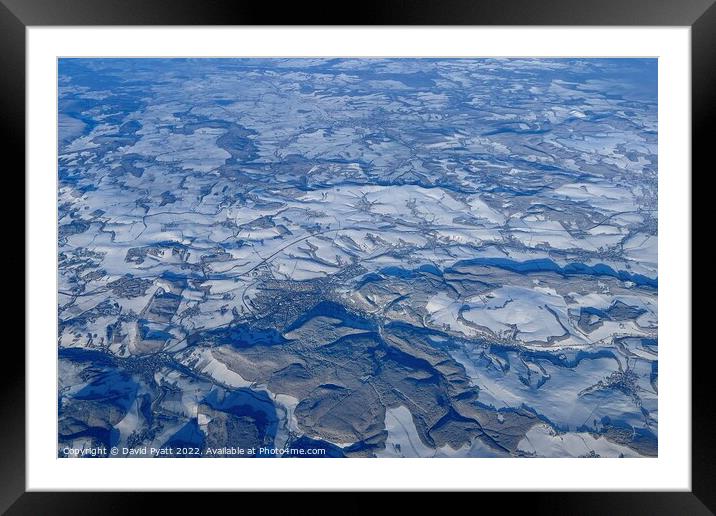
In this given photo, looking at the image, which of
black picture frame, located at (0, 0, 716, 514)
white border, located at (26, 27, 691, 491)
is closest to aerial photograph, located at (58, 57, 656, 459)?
white border, located at (26, 27, 691, 491)

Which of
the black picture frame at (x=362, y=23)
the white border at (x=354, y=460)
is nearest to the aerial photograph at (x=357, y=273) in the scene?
the white border at (x=354, y=460)

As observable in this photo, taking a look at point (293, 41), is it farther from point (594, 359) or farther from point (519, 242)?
point (519, 242)

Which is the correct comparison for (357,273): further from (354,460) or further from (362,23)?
(362,23)

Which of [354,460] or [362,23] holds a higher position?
[362,23]

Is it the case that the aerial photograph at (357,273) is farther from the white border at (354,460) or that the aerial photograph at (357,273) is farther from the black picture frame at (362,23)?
the black picture frame at (362,23)

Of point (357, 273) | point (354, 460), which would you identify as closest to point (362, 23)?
point (354, 460)
